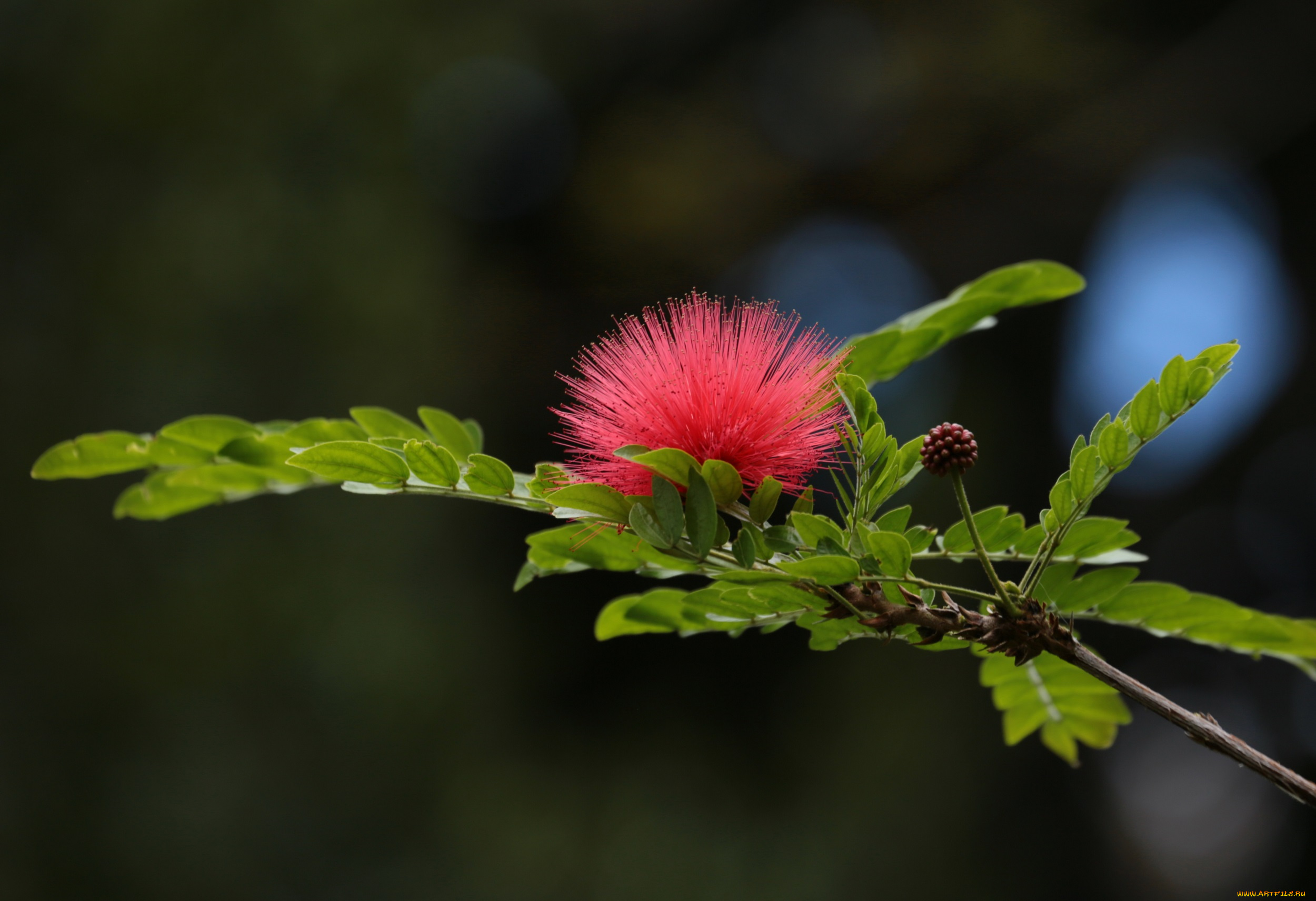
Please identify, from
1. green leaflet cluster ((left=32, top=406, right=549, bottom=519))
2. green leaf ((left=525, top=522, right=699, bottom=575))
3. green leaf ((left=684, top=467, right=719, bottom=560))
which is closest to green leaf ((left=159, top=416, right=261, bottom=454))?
green leaflet cluster ((left=32, top=406, right=549, bottom=519))

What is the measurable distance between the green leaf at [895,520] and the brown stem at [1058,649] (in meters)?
0.20

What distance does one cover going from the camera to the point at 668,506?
2.84 ft

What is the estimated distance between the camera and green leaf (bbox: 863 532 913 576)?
0.81 meters

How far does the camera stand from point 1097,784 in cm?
471

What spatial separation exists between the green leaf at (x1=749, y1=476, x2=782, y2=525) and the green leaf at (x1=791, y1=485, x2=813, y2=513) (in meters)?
0.02

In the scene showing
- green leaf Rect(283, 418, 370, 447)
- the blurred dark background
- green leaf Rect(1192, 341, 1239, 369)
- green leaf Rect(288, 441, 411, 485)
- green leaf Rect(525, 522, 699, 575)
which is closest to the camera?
green leaf Rect(1192, 341, 1239, 369)

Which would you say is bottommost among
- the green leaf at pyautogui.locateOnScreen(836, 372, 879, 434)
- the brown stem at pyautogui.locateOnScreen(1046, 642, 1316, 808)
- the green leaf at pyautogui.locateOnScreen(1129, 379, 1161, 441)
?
the brown stem at pyautogui.locateOnScreen(1046, 642, 1316, 808)

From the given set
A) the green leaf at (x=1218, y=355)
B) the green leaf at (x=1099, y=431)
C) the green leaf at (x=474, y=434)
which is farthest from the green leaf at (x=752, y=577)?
the green leaf at (x=474, y=434)

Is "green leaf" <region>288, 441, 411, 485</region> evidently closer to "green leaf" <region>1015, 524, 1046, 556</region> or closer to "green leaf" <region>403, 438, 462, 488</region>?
"green leaf" <region>403, 438, 462, 488</region>

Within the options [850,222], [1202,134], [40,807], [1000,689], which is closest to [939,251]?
[850,222]

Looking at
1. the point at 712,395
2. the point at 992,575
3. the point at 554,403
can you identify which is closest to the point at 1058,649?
the point at 992,575

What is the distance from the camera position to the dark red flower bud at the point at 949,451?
81 cm

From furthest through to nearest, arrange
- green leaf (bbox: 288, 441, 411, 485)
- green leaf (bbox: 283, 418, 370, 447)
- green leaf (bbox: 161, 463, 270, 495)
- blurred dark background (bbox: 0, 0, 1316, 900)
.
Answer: blurred dark background (bbox: 0, 0, 1316, 900)
green leaf (bbox: 161, 463, 270, 495)
green leaf (bbox: 283, 418, 370, 447)
green leaf (bbox: 288, 441, 411, 485)

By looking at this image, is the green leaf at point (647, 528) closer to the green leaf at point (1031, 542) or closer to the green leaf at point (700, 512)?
the green leaf at point (700, 512)
